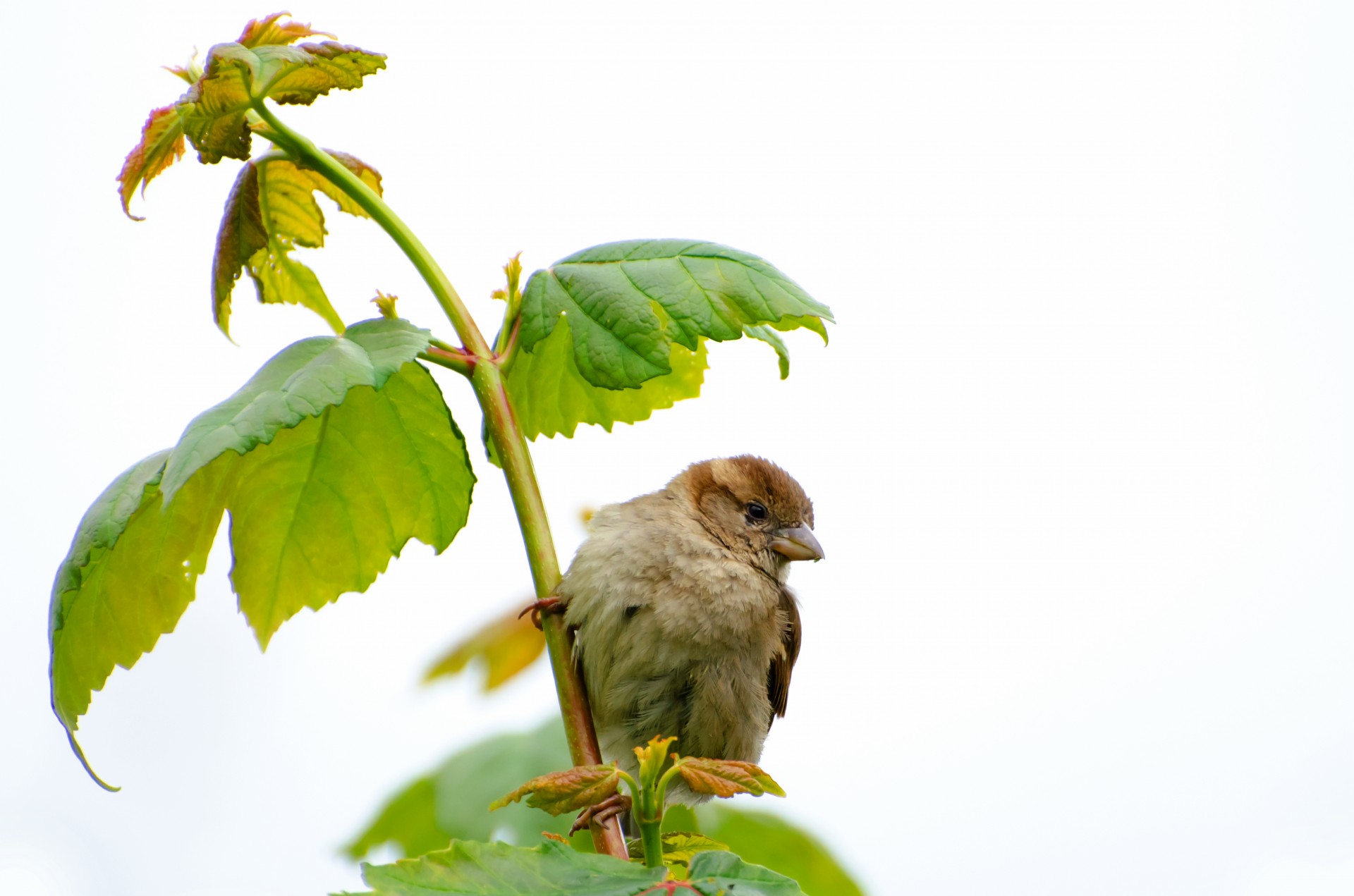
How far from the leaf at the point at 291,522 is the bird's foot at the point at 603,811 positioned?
0.42 m

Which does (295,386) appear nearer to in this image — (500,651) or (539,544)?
(539,544)

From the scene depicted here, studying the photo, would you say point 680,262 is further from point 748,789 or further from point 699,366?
point 748,789

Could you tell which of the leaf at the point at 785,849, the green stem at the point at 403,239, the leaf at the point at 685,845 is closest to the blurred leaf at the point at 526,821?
the leaf at the point at 785,849

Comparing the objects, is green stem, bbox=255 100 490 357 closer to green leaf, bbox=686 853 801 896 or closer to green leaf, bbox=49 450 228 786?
green leaf, bbox=49 450 228 786

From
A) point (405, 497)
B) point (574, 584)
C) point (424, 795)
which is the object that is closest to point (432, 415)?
point (405, 497)

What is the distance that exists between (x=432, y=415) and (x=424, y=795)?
5.15 feet

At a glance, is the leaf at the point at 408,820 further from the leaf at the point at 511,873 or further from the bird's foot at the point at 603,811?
the leaf at the point at 511,873

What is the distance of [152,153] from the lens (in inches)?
69.1

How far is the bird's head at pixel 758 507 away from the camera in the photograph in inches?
134

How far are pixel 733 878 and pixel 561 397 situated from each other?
0.93m

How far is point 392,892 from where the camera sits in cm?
129

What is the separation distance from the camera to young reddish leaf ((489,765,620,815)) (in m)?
1.37

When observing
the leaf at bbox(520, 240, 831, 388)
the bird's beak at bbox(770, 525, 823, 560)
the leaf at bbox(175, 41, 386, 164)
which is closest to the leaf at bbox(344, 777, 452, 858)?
the bird's beak at bbox(770, 525, 823, 560)

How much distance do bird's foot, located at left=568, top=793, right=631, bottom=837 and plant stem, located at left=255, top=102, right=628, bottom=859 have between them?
22 mm
